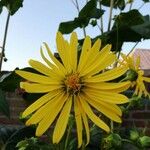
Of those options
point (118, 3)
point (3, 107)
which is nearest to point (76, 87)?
point (3, 107)

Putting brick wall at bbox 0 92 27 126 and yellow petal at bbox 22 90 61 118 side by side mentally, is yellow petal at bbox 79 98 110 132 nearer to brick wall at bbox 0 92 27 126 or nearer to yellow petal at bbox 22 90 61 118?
yellow petal at bbox 22 90 61 118

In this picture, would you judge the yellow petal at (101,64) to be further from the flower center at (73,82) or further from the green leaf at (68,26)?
the green leaf at (68,26)

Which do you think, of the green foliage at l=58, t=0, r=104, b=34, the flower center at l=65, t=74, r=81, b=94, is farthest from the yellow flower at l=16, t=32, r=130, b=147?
the green foliage at l=58, t=0, r=104, b=34

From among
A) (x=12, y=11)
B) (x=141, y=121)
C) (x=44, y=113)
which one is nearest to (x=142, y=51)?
(x=141, y=121)

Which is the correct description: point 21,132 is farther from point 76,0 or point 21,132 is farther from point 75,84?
point 76,0

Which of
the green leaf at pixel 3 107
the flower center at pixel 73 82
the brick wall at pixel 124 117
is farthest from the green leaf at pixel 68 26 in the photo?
the brick wall at pixel 124 117
